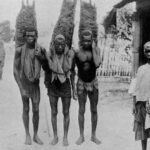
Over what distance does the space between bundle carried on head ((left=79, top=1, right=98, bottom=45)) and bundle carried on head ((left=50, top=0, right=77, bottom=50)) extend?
0.64 feet

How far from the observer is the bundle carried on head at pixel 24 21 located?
5.89 metres

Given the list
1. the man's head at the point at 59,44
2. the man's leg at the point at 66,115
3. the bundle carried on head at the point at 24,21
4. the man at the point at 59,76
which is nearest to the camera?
the man's head at the point at 59,44

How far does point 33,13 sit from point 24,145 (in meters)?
2.12

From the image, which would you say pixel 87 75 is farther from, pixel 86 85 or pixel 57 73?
pixel 57 73

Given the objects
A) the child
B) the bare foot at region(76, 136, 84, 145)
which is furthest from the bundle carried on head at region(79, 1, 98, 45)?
the bare foot at region(76, 136, 84, 145)

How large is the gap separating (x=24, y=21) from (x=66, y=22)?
0.72 m

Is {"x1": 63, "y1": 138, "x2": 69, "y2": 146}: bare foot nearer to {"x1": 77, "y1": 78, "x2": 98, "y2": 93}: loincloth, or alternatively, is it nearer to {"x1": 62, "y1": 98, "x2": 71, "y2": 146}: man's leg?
{"x1": 62, "y1": 98, "x2": 71, "y2": 146}: man's leg

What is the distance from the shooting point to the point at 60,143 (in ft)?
18.9

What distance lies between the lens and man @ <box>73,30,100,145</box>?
18.6 ft

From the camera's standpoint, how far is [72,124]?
6316mm

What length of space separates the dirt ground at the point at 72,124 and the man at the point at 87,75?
269 mm

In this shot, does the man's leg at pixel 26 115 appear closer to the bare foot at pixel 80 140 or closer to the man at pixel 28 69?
the man at pixel 28 69

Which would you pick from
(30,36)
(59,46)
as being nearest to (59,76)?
(59,46)

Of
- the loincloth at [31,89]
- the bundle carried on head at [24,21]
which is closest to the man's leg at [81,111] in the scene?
the loincloth at [31,89]
